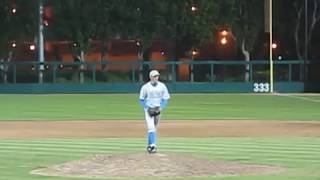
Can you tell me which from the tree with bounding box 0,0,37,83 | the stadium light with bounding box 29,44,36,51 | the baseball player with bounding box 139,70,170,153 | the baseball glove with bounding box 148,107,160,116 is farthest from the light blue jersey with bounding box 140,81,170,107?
the stadium light with bounding box 29,44,36,51

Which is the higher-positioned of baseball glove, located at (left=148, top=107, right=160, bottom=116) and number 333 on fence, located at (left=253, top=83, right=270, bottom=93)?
baseball glove, located at (left=148, top=107, right=160, bottom=116)

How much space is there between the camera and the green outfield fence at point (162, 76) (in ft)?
176

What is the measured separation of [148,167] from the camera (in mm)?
14117

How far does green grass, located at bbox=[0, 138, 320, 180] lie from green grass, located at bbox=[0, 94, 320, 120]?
32.6 feet

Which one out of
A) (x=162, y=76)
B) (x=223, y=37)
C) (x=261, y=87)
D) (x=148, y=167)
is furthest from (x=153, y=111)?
(x=223, y=37)

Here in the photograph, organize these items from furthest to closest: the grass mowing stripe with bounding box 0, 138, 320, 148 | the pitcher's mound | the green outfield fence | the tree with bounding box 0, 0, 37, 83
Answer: the tree with bounding box 0, 0, 37, 83
the green outfield fence
the grass mowing stripe with bounding box 0, 138, 320, 148
the pitcher's mound

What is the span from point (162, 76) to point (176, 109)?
18.9m

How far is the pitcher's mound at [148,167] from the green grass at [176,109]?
16278 millimetres

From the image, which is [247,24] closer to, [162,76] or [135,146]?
[162,76]

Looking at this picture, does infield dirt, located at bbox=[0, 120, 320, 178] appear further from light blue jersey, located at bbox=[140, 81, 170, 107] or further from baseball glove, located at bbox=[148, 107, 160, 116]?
light blue jersey, located at bbox=[140, 81, 170, 107]

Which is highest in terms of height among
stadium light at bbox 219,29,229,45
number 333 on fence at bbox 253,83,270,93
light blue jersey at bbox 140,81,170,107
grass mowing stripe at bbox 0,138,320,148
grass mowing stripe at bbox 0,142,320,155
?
stadium light at bbox 219,29,229,45

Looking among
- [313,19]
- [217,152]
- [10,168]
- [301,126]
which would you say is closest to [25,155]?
[10,168]

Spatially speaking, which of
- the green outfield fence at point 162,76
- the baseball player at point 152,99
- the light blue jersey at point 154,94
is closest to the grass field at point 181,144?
the baseball player at point 152,99

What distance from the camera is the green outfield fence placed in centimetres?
5369
